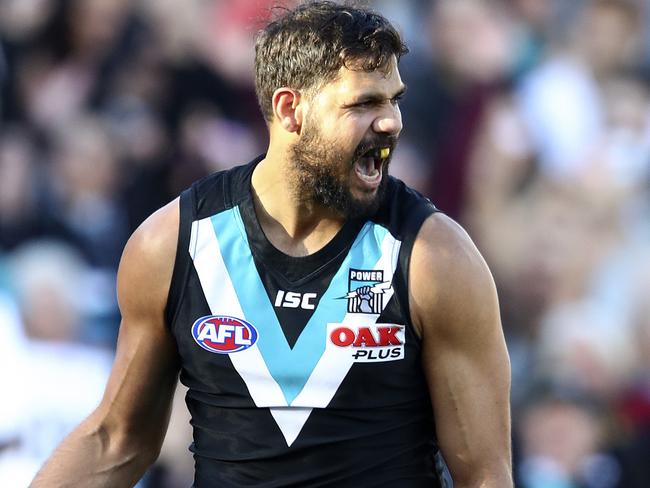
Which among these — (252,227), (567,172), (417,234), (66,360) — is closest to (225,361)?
(252,227)

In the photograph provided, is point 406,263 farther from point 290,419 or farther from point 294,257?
point 290,419

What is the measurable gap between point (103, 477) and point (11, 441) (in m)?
3.43

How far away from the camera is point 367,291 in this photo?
3.46 metres

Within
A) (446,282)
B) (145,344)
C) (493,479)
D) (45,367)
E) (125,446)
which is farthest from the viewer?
(45,367)

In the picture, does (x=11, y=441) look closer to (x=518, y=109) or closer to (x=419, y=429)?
(x=518, y=109)

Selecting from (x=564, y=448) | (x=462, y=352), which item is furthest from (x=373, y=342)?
(x=564, y=448)

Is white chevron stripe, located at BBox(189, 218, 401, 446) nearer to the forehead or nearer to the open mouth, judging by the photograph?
the open mouth

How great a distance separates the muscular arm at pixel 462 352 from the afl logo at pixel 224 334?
0.49 meters

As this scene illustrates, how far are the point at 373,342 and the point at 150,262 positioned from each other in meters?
0.70

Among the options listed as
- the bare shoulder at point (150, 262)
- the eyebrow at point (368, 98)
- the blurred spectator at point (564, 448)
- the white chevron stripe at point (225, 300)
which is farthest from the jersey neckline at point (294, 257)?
the blurred spectator at point (564, 448)

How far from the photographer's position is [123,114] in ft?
24.2

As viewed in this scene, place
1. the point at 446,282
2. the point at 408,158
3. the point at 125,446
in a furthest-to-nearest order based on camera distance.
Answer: the point at 408,158
the point at 125,446
the point at 446,282

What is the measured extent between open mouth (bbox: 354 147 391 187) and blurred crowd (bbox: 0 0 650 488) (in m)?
3.71

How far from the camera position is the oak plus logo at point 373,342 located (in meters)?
3.44
